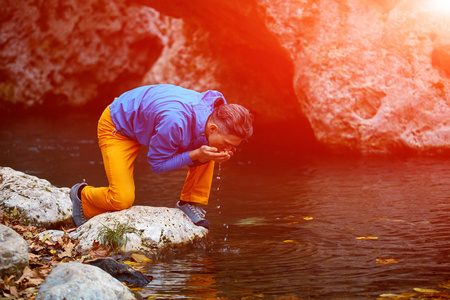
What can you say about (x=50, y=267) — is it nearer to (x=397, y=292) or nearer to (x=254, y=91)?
(x=397, y=292)

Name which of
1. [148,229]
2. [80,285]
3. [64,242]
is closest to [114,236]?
[148,229]

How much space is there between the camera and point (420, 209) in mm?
6414

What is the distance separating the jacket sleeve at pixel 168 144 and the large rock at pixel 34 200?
62.1 inches

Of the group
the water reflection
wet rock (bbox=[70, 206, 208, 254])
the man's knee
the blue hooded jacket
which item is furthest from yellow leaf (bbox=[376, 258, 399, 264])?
the man's knee

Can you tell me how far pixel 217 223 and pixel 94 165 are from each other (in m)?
4.25

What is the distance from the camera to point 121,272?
4469 millimetres

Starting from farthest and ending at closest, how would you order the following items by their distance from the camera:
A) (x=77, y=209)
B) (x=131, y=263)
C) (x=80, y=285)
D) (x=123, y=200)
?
(x=77, y=209), (x=123, y=200), (x=131, y=263), (x=80, y=285)

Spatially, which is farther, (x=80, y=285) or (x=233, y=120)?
(x=233, y=120)

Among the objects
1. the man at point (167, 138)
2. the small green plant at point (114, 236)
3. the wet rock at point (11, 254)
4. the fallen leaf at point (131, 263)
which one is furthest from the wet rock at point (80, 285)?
the man at point (167, 138)

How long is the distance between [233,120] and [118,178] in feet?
4.57

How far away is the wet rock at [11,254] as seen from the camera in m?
3.96

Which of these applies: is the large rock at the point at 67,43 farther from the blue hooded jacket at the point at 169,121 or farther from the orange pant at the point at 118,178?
the blue hooded jacket at the point at 169,121

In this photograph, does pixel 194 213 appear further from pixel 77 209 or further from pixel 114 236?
pixel 77 209

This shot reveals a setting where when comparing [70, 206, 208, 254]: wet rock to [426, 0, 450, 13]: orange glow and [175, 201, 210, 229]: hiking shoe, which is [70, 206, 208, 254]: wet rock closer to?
[175, 201, 210, 229]: hiking shoe
